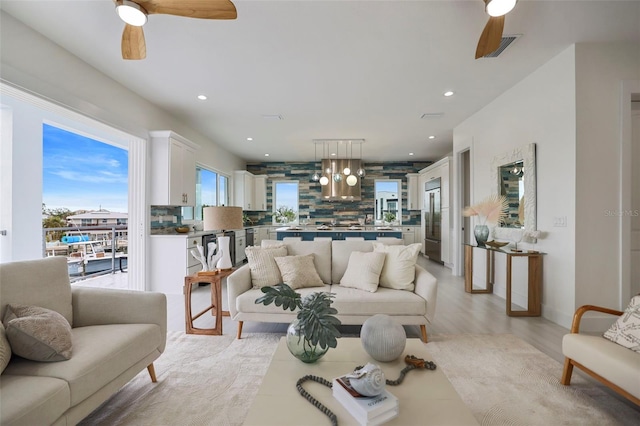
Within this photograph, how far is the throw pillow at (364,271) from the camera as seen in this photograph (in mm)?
2893

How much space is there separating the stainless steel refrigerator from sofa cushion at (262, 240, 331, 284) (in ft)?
14.7

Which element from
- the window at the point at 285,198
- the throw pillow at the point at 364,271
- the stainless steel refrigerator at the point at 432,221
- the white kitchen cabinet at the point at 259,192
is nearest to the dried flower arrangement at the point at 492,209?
the throw pillow at the point at 364,271

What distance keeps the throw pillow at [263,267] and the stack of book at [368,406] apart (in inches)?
70.9

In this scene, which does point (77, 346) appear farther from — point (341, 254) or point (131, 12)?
point (341, 254)

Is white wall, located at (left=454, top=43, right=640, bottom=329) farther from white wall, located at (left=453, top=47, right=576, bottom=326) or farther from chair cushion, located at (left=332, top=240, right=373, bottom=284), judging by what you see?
chair cushion, located at (left=332, top=240, right=373, bottom=284)

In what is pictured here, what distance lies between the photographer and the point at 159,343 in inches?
79.9

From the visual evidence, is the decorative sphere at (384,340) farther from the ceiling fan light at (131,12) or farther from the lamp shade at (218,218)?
the ceiling fan light at (131,12)

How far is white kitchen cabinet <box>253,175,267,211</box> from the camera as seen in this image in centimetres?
867

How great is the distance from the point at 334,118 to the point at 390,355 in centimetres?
427

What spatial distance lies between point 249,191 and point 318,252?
5455 millimetres

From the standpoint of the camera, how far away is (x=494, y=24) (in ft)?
6.72

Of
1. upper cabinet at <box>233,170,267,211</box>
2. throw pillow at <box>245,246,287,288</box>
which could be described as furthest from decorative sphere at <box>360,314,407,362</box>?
upper cabinet at <box>233,170,267,211</box>

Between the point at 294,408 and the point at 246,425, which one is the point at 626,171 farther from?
the point at 246,425

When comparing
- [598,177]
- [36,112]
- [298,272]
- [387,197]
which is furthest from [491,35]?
[387,197]
